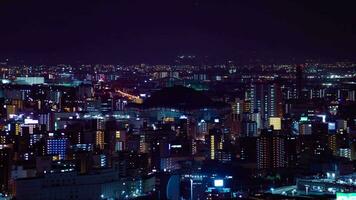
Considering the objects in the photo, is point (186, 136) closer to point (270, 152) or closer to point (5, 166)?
point (270, 152)

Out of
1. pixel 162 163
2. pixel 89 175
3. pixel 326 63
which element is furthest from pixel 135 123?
pixel 326 63

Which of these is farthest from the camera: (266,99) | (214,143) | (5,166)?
(266,99)

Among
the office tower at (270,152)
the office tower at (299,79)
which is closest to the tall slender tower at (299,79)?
the office tower at (299,79)

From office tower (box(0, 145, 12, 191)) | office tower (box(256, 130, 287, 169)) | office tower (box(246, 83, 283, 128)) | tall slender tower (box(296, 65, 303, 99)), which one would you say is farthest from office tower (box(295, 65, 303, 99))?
office tower (box(0, 145, 12, 191))

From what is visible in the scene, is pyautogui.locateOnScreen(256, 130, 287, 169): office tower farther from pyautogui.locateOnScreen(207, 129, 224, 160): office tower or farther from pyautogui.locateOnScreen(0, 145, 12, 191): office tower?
pyautogui.locateOnScreen(0, 145, 12, 191): office tower

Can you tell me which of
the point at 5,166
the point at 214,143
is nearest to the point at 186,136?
the point at 214,143

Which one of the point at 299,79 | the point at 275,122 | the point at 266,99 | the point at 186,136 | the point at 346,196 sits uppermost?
the point at 299,79

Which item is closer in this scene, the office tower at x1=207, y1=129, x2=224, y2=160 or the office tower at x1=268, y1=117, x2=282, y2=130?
the office tower at x1=207, y1=129, x2=224, y2=160

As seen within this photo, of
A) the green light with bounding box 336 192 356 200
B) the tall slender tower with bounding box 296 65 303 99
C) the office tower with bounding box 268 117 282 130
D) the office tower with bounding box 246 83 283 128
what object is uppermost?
the tall slender tower with bounding box 296 65 303 99

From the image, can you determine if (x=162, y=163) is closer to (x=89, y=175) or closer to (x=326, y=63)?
(x=89, y=175)

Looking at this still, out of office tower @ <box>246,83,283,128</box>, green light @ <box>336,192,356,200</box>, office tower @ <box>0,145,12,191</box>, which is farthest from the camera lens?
office tower @ <box>246,83,283,128</box>

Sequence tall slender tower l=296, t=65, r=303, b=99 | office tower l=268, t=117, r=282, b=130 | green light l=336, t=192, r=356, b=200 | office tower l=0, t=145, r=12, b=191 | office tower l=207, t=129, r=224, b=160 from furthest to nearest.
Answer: tall slender tower l=296, t=65, r=303, b=99, office tower l=268, t=117, r=282, b=130, office tower l=207, t=129, r=224, b=160, office tower l=0, t=145, r=12, b=191, green light l=336, t=192, r=356, b=200

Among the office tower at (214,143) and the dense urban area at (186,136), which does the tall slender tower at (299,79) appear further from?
the office tower at (214,143)
